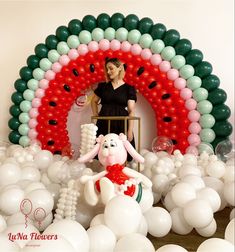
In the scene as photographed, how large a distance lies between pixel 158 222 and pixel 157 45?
1.59m

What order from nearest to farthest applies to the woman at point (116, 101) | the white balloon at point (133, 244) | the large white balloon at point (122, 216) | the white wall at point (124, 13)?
the white balloon at point (133, 244) < the large white balloon at point (122, 216) < the woman at point (116, 101) < the white wall at point (124, 13)

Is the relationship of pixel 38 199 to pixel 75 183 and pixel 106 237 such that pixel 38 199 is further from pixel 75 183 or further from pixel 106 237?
pixel 106 237

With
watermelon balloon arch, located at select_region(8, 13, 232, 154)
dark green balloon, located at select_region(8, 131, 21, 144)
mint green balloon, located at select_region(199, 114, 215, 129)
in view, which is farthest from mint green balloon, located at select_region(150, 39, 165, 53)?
dark green balloon, located at select_region(8, 131, 21, 144)

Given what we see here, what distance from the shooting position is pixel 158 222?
1.39 m

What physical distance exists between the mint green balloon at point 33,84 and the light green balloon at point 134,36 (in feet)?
2.84

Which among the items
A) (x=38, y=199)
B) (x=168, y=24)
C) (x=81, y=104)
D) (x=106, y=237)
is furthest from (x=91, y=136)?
(x=168, y=24)

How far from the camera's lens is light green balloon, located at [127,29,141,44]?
2.58 meters

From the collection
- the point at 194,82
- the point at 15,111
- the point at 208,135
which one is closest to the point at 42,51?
the point at 15,111

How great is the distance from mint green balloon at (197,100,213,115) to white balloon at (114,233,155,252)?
1.57 metres

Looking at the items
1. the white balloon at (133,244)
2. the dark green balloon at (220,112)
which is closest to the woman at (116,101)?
the dark green balloon at (220,112)

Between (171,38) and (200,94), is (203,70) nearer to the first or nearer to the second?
(200,94)

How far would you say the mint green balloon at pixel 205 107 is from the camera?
8.10ft

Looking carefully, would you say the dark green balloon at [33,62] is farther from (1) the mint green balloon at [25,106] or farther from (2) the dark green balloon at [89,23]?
(2) the dark green balloon at [89,23]

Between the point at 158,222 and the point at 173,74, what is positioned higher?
the point at 173,74
